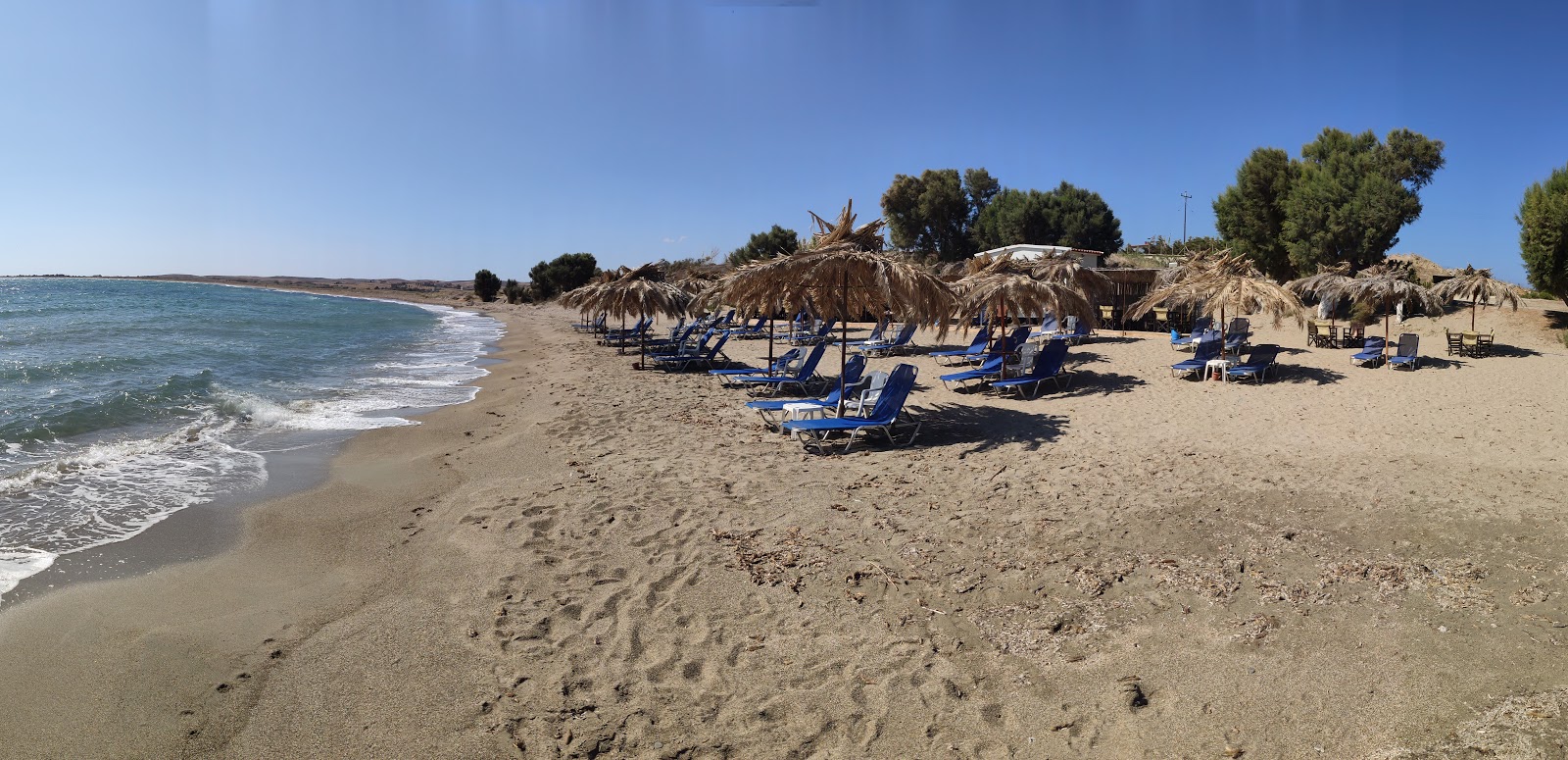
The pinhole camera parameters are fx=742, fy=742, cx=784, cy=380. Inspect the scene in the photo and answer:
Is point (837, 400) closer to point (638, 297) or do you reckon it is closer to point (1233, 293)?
point (1233, 293)

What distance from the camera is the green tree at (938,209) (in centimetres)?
4056

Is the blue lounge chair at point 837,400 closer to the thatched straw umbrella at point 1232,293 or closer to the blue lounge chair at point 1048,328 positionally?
the thatched straw umbrella at point 1232,293

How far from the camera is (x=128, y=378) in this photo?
14062mm

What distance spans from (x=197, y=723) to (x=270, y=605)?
127cm

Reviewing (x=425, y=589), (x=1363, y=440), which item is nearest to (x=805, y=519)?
(x=425, y=589)

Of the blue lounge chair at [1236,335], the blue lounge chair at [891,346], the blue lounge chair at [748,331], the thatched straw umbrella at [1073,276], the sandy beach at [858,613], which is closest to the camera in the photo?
the sandy beach at [858,613]

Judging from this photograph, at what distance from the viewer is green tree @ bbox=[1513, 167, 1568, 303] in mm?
17562

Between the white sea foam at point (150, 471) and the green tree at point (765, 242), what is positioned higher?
the green tree at point (765, 242)

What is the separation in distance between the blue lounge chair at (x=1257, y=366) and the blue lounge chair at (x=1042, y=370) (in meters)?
2.76

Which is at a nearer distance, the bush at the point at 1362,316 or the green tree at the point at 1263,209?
the bush at the point at 1362,316

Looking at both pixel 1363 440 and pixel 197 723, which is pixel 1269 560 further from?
pixel 197 723

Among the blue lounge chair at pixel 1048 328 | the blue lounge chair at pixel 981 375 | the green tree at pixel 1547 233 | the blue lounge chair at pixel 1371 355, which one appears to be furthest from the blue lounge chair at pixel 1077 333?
the green tree at pixel 1547 233

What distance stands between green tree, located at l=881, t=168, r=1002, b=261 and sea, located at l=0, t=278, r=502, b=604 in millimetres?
25066

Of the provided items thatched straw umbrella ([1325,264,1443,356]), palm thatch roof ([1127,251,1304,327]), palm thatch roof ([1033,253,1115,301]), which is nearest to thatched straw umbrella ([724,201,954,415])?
palm thatch roof ([1127,251,1304,327])
